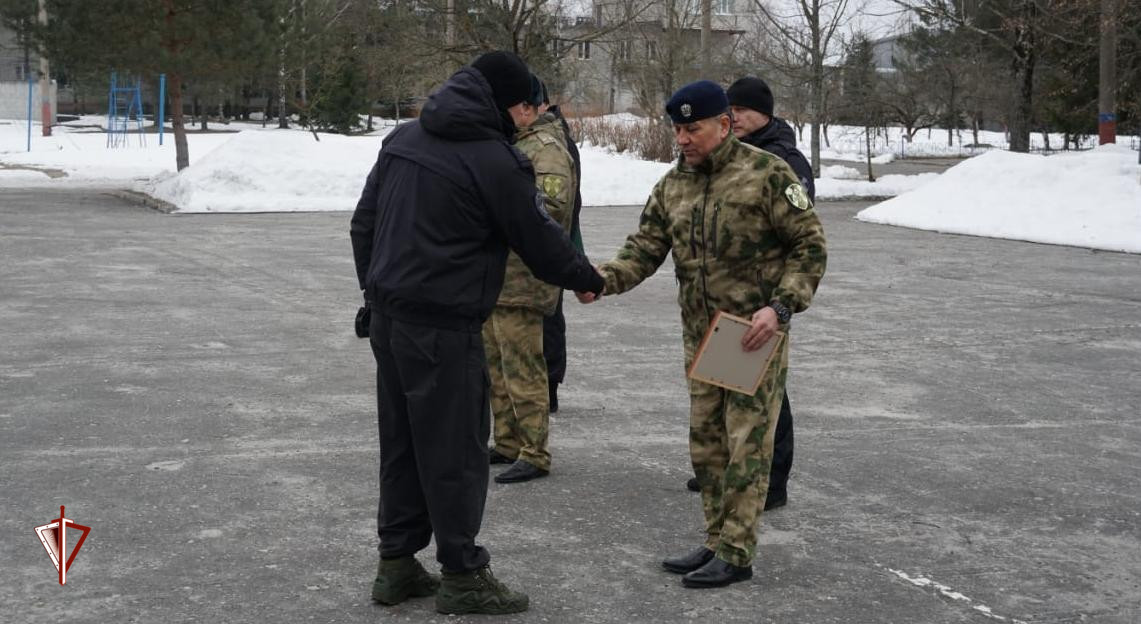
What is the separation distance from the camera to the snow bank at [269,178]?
2277 centimetres

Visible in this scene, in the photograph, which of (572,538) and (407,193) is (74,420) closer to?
(572,538)

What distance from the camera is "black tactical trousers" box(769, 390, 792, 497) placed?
19.1ft

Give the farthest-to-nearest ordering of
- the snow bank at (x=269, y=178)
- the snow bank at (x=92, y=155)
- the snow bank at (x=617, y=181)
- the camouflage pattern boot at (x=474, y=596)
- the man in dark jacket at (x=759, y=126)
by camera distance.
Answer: the snow bank at (x=92, y=155) → the snow bank at (x=617, y=181) → the snow bank at (x=269, y=178) → the man in dark jacket at (x=759, y=126) → the camouflage pattern boot at (x=474, y=596)

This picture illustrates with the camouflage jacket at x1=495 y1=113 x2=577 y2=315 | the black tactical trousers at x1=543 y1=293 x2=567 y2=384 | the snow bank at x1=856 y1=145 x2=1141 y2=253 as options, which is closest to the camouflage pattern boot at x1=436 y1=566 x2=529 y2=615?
the camouflage jacket at x1=495 y1=113 x2=577 y2=315

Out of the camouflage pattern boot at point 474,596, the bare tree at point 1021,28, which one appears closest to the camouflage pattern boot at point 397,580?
the camouflage pattern boot at point 474,596

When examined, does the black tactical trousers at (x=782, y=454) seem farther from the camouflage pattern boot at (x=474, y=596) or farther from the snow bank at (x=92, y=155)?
the snow bank at (x=92, y=155)

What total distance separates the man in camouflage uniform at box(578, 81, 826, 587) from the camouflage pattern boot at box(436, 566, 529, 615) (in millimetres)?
695

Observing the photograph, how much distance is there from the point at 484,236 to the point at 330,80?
44.5 meters

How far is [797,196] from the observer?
474 centimetres

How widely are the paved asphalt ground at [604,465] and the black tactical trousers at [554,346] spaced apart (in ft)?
0.90

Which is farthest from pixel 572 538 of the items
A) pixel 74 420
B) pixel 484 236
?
pixel 74 420

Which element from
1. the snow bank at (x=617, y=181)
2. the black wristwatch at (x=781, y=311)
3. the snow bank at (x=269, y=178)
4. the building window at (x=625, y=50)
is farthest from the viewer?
the building window at (x=625, y=50)

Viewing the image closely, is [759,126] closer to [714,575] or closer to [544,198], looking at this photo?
[544,198]

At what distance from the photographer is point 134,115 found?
60.9 meters
